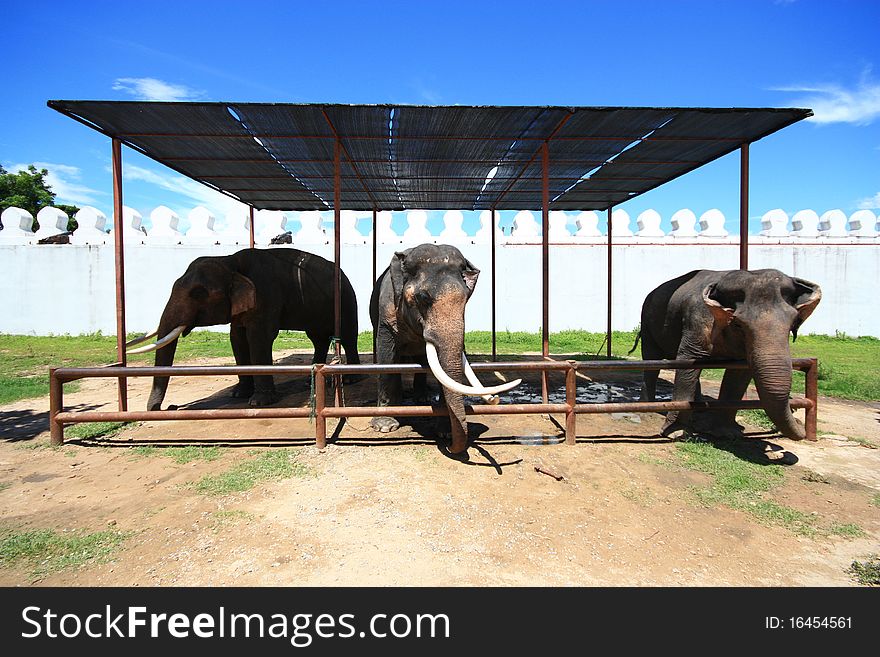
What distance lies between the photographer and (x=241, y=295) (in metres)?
6.84

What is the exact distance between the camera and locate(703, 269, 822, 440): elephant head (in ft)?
14.2

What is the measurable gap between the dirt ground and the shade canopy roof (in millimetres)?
3904

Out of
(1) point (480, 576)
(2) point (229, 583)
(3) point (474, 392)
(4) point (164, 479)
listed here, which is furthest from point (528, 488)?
(4) point (164, 479)

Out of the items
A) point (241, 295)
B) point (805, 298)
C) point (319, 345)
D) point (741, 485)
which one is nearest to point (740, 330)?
point (805, 298)

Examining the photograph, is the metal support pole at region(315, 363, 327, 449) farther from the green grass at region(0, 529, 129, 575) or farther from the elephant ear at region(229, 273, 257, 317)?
the elephant ear at region(229, 273, 257, 317)

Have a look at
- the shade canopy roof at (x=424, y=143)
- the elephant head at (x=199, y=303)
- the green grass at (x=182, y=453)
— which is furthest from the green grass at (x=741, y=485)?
the elephant head at (x=199, y=303)

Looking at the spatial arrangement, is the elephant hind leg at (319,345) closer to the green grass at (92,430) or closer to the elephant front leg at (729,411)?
the green grass at (92,430)

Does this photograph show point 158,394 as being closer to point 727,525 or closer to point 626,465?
point 626,465

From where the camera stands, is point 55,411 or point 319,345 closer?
point 55,411

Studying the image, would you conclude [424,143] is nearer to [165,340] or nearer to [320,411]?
[320,411]

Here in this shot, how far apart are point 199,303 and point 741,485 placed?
22.6 ft

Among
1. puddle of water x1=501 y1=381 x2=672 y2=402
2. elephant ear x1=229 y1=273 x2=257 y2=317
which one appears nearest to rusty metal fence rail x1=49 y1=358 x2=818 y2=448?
elephant ear x1=229 y1=273 x2=257 y2=317

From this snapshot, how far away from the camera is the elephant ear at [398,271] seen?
507cm
